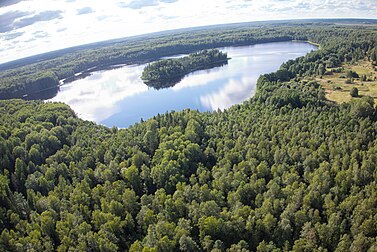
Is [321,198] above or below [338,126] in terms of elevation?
below

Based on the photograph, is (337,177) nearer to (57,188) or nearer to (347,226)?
(347,226)

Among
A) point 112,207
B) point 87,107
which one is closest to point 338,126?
point 112,207

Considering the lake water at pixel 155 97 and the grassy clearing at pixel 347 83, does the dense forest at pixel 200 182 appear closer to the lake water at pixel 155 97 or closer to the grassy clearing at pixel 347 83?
the grassy clearing at pixel 347 83

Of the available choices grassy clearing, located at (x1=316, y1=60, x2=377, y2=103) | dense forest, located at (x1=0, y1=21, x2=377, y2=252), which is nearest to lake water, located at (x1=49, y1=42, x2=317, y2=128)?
grassy clearing, located at (x1=316, y1=60, x2=377, y2=103)

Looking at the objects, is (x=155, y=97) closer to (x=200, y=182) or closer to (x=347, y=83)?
(x=347, y=83)

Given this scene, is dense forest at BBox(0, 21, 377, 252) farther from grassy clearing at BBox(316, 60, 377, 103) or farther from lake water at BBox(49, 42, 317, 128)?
lake water at BBox(49, 42, 317, 128)

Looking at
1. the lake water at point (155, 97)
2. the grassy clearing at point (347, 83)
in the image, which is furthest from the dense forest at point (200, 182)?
the lake water at point (155, 97)
